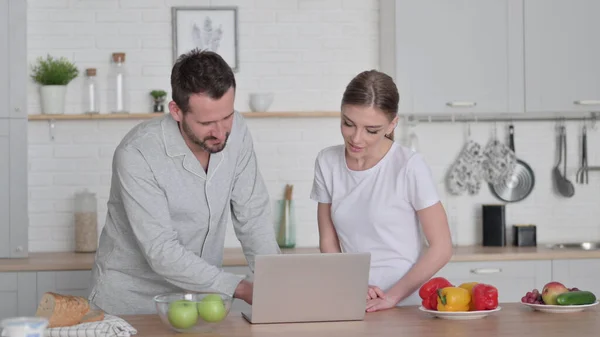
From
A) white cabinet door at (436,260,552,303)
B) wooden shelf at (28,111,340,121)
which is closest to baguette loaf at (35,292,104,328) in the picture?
wooden shelf at (28,111,340,121)

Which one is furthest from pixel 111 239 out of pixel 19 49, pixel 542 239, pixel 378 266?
pixel 542 239

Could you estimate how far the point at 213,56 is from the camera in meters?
3.01

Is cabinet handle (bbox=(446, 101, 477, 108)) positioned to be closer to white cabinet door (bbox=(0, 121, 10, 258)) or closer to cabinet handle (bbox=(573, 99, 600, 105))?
cabinet handle (bbox=(573, 99, 600, 105))

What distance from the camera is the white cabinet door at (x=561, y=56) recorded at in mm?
5055

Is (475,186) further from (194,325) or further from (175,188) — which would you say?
(194,325)

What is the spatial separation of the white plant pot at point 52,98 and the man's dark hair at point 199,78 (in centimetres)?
214

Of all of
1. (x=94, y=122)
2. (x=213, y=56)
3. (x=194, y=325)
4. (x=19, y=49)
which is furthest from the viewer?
(x=94, y=122)

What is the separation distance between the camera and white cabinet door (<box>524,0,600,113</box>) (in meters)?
5.05

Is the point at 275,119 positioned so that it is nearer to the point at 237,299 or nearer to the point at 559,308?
the point at 237,299

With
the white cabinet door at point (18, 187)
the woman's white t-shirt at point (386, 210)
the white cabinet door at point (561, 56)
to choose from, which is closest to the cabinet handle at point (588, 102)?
the white cabinet door at point (561, 56)

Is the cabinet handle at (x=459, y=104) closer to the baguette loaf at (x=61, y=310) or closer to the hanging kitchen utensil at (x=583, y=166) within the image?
the hanging kitchen utensil at (x=583, y=166)

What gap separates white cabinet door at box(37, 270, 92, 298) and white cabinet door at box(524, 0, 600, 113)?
257 centimetres

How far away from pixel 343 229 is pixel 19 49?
2.41 meters

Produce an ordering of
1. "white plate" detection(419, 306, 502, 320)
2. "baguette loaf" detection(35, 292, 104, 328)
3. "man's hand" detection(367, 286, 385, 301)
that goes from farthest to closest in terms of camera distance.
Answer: "man's hand" detection(367, 286, 385, 301) → "white plate" detection(419, 306, 502, 320) → "baguette loaf" detection(35, 292, 104, 328)
